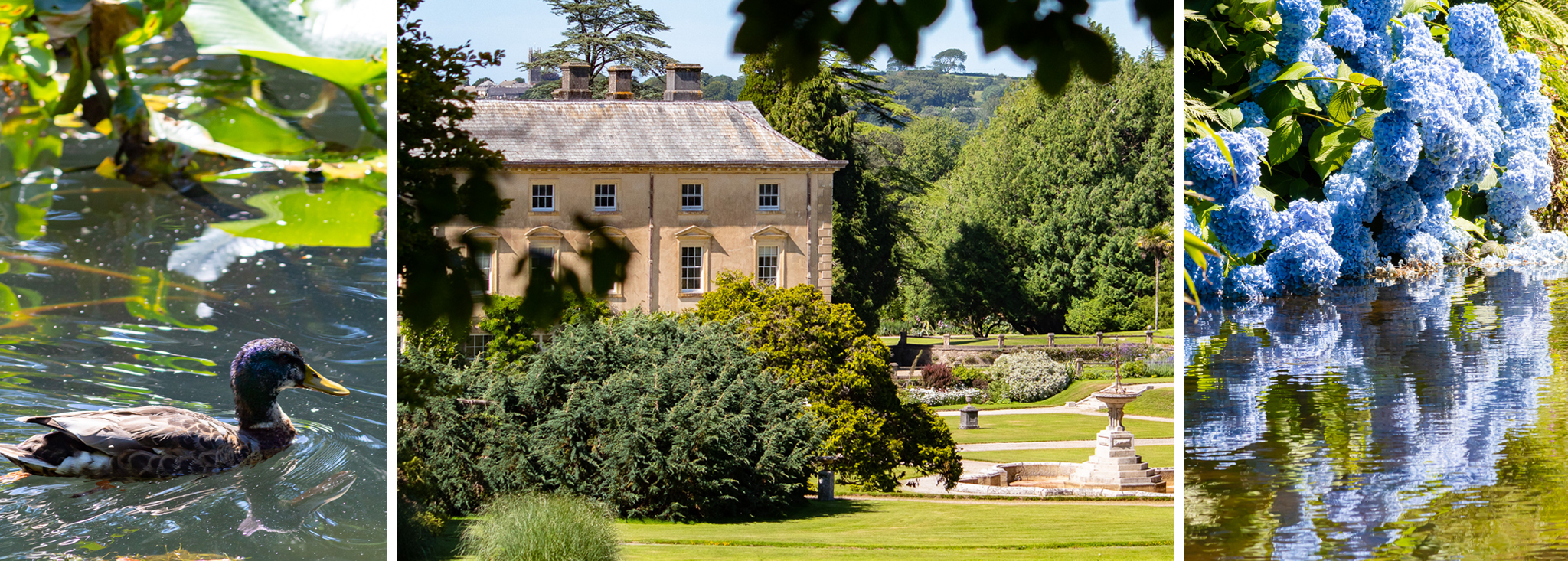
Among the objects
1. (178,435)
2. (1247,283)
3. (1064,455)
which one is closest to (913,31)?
(178,435)

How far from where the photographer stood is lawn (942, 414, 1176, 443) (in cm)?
379

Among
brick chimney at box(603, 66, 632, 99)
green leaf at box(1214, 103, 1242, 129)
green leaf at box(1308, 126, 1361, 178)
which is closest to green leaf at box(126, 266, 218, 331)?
brick chimney at box(603, 66, 632, 99)

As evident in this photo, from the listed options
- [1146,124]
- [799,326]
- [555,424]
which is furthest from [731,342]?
[1146,124]

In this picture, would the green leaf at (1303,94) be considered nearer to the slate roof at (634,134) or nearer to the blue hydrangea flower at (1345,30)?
the blue hydrangea flower at (1345,30)

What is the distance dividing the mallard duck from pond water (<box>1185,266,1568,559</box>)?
7.91 ft

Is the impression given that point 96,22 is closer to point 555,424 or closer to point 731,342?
point 555,424

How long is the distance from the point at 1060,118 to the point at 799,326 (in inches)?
47.9

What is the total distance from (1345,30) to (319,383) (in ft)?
14.7

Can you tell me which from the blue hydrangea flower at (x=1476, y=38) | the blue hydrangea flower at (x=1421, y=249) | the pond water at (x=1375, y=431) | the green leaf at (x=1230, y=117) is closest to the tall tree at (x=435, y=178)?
the pond water at (x=1375, y=431)

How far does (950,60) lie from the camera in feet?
11.4

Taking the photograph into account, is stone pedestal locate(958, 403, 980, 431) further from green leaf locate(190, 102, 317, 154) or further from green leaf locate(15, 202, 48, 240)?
green leaf locate(15, 202, 48, 240)

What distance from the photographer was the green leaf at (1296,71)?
193 inches

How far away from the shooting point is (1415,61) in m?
5.48

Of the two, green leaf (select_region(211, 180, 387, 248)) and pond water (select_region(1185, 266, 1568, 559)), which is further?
green leaf (select_region(211, 180, 387, 248))
